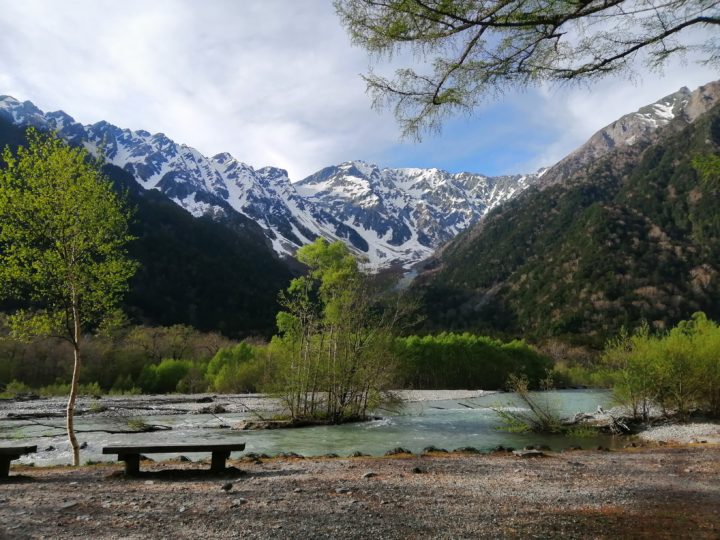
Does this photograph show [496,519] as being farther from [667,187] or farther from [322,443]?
[667,187]

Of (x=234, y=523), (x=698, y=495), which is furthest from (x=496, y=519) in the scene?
(x=698, y=495)

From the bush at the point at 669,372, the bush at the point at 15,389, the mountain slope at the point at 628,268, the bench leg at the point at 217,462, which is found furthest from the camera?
the mountain slope at the point at 628,268

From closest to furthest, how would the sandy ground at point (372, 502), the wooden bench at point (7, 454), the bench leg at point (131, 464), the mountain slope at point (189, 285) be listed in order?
the sandy ground at point (372, 502) → the wooden bench at point (7, 454) → the bench leg at point (131, 464) → the mountain slope at point (189, 285)

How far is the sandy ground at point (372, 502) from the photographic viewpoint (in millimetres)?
5461

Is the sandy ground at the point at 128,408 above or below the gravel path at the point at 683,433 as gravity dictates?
below

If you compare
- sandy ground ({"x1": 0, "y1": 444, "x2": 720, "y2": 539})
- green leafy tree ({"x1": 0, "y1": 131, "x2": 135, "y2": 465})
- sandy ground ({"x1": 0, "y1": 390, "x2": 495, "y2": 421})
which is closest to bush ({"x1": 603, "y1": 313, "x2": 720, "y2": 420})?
sandy ground ({"x1": 0, "y1": 390, "x2": 495, "y2": 421})

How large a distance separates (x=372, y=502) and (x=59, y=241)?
1071cm

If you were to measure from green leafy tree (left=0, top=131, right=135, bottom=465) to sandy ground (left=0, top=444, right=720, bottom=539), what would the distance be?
395 centimetres

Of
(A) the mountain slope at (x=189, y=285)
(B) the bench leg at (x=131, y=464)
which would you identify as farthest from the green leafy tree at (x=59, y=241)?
(A) the mountain slope at (x=189, y=285)

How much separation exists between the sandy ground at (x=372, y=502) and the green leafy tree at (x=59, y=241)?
3.95 m

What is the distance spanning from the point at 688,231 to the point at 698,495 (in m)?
182

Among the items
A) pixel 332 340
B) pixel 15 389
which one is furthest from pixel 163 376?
pixel 332 340

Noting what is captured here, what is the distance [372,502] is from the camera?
22.5ft

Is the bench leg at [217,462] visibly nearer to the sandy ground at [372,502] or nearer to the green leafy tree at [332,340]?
the sandy ground at [372,502]
